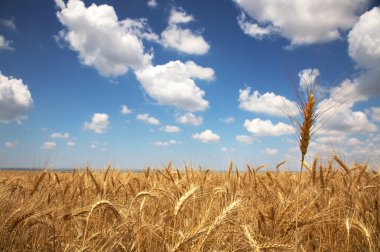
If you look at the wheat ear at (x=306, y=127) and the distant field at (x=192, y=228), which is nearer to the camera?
the distant field at (x=192, y=228)

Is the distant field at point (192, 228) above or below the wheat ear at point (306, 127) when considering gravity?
A: below

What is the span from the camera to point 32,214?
7.50ft

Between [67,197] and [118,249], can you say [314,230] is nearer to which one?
[118,249]

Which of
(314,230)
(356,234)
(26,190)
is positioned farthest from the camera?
(26,190)

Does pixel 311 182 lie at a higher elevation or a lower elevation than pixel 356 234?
higher

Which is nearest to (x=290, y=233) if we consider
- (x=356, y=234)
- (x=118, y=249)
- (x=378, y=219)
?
(x=356, y=234)

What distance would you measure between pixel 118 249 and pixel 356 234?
2066mm

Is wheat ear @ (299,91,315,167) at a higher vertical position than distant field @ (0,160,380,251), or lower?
higher

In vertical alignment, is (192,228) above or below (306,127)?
below

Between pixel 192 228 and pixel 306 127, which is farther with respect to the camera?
pixel 306 127

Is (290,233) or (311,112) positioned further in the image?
(311,112)

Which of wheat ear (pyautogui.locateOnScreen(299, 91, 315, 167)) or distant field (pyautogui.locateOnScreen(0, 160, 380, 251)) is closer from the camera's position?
distant field (pyautogui.locateOnScreen(0, 160, 380, 251))

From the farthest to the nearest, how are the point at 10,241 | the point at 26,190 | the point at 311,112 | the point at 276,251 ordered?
the point at 26,190 < the point at 311,112 < the point at 10,241 < the point at 276,251

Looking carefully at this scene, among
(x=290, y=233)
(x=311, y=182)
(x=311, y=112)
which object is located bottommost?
(x=290, y=233)
